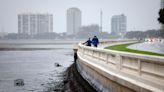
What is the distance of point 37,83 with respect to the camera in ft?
81.6

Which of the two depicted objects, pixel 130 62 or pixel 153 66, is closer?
pixel 153 66

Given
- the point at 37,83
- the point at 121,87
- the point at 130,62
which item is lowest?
the point at 37,83

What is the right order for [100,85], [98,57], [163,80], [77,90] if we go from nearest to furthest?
[163,80] → [100,85] → [77,90] → [98,57]

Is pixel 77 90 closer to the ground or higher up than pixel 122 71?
closer to the ground

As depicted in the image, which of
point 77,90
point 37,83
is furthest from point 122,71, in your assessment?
point 37,83

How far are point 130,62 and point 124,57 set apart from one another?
0.76m

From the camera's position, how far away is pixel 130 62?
13.7m

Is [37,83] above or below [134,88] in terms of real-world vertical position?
below

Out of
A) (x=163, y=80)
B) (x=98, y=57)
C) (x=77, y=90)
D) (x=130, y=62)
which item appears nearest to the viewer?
(x=163, y=80)

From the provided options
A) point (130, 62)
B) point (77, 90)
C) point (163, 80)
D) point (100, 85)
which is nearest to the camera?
point (163, 80)

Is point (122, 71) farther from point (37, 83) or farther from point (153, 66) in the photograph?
point (37, 83)

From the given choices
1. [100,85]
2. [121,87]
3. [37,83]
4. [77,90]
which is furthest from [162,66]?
[37,83]

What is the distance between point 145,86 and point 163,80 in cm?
57

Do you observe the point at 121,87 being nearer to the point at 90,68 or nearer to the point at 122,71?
the point at 122,71
